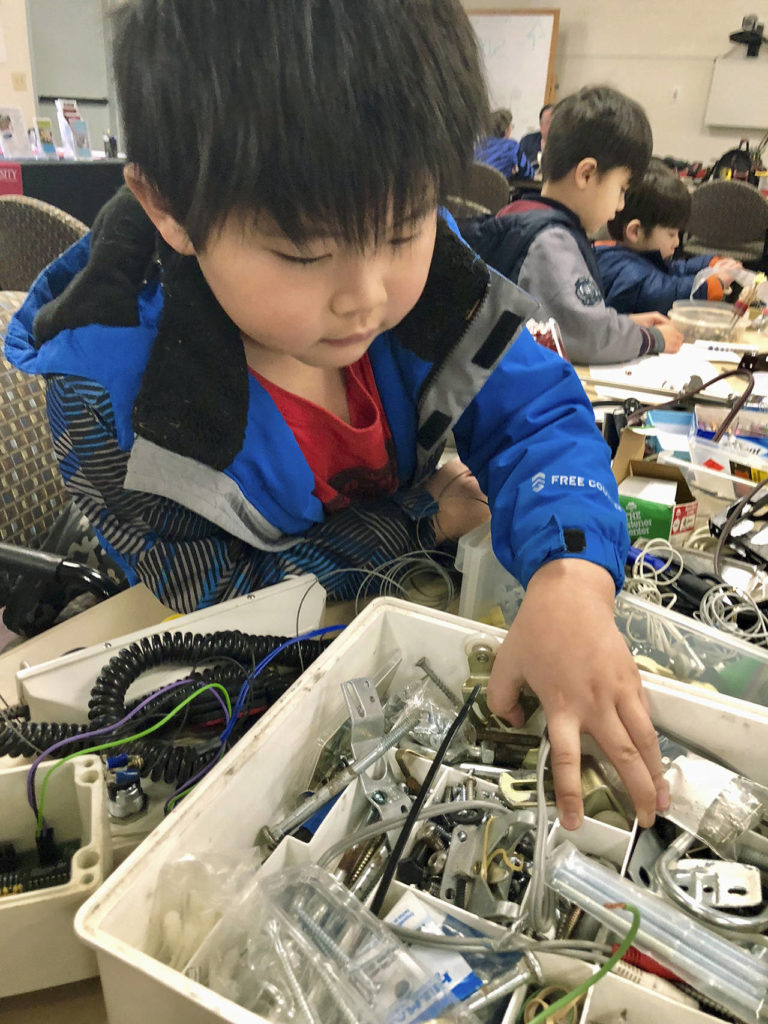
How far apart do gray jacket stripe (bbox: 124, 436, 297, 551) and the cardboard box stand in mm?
374

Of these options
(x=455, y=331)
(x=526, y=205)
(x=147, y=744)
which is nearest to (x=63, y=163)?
(x=526, y=205)

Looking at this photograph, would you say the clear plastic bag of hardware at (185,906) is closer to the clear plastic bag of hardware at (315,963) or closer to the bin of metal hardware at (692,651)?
the clear plastic bag of hardware at (315,963)

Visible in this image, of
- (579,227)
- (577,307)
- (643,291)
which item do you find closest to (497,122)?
(577,307)

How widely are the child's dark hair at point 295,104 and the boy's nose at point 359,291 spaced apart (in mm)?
23

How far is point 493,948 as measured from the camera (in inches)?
14.4

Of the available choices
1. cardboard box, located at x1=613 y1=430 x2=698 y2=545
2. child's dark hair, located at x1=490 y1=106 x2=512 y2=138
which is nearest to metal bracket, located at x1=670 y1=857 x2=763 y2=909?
cardboard box, located at x1=613 y1=430 x2=698 y2=545

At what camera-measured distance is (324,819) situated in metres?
0.43

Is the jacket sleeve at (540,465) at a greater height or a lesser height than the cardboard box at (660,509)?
greater

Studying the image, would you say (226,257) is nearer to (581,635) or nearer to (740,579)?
(581,635)

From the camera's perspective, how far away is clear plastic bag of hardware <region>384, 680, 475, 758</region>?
50 centimetres

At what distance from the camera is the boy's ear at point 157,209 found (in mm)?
477

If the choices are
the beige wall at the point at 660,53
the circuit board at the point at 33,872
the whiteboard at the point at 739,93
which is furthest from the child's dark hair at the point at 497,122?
the whiteboard at the point at 739,93

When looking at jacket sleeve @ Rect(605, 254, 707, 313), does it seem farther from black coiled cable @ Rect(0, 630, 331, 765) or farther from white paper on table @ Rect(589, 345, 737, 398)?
black coiled cable @ Rect(0, 630, 331, 765)

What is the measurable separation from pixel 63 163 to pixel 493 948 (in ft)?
9.46
